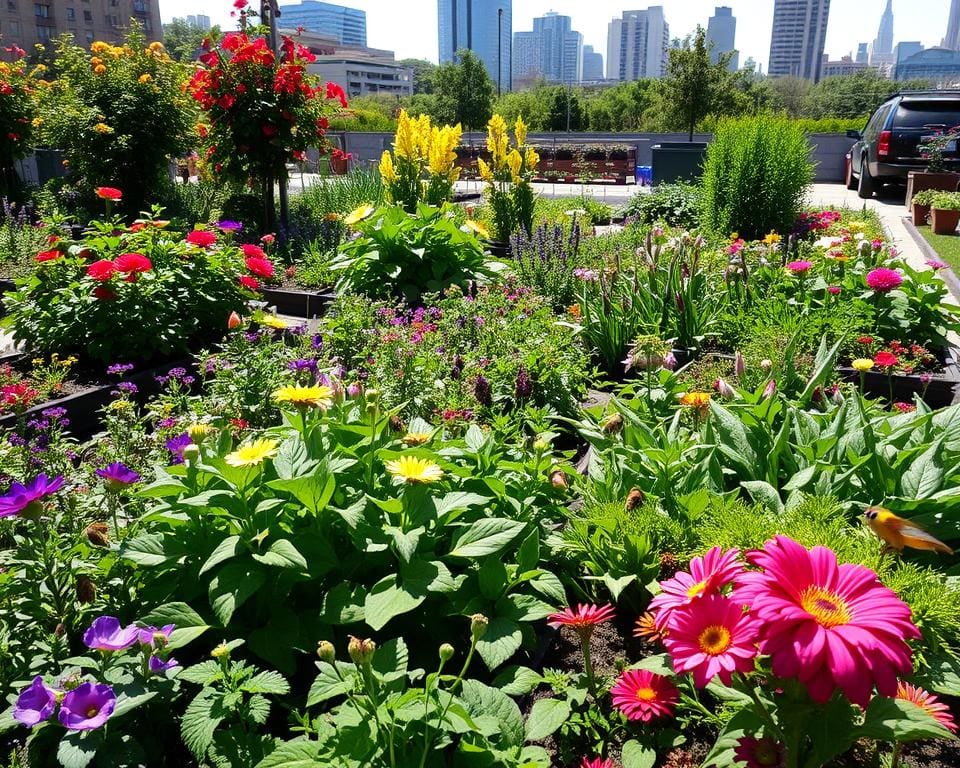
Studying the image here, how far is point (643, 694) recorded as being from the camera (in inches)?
66.1

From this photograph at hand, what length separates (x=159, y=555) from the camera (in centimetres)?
193

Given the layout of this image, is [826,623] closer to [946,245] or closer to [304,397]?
[304,397]

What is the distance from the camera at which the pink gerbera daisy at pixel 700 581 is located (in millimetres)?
1381

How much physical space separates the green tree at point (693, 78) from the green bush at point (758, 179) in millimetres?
13479

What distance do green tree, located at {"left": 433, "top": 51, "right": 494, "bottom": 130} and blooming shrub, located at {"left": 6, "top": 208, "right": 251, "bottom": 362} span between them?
104 ft

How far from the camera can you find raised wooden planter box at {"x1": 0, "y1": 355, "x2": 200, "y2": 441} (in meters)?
4.03

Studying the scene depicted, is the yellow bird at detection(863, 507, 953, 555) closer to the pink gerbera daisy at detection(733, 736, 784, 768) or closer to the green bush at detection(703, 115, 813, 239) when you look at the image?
the pink gerbera daisy at detection(733, 736, 784, 768)

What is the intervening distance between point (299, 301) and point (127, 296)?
79.7 inches

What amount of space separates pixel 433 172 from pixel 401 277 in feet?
10.0

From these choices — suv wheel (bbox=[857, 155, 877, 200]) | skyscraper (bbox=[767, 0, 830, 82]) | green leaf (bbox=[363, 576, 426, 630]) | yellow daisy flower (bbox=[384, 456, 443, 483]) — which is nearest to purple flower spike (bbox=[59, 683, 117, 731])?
green leaf (bbox=[363, 576, 426, 630])

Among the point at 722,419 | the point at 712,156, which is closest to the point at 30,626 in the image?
the point at 722,419

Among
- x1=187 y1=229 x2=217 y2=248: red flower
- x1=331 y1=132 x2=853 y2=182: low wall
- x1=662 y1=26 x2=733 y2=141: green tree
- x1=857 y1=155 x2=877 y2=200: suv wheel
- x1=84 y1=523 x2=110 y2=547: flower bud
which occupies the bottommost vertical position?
x1=84 y1=523 x2=110 y2=547: flower bud

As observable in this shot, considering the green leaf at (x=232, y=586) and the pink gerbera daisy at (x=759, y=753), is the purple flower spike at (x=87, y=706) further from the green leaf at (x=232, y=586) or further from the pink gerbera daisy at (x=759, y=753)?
the pink gerbera daisy at (x=759, y=753)

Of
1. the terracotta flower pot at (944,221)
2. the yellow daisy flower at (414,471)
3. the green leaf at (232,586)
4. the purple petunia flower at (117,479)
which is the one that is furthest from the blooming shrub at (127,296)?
the terracotta flower pot at (944,221)
